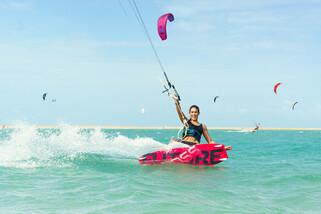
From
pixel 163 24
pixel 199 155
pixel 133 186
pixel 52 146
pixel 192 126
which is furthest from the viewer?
pixel 52 146

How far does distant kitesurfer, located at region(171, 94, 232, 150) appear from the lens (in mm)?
11609

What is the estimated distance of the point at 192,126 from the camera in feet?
38.5

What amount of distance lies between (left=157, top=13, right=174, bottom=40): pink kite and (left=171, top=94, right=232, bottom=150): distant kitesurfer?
98.1 inches

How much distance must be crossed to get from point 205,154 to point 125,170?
2403mm

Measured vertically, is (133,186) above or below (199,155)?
below

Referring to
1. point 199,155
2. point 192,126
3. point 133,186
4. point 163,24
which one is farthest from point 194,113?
point 133,186

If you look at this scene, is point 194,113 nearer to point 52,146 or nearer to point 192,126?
point 192,126

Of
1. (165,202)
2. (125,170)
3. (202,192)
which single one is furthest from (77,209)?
(125,170)

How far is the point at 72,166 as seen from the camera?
39.1 ft

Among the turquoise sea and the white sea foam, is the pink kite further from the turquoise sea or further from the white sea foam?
Answer: the turquoise sea

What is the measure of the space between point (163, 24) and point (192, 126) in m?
3.62

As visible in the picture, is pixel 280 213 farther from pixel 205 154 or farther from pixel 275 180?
pixel 205 154

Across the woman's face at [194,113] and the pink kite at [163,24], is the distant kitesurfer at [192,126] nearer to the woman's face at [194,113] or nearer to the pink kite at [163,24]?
the woman's face at [194,113]

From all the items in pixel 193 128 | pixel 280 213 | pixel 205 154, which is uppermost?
pixel 193 128
